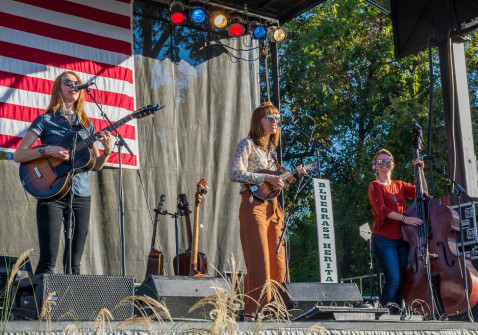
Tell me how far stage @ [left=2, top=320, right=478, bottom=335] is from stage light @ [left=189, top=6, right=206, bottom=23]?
4.44m

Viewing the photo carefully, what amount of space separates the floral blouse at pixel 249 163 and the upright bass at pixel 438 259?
51.9 inches

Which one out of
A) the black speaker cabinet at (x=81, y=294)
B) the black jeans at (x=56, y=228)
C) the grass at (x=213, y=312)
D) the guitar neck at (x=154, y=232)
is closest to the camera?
the grass at (x=213, y=312)

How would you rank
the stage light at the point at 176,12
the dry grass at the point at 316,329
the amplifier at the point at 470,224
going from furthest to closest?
the stage light at the point at 176,12 < the amplifier at the point at 470,224 < the dry grass at the point at 316,329

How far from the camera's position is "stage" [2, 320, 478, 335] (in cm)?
228

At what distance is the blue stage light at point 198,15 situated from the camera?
6700 mm

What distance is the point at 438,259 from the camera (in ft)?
16.7

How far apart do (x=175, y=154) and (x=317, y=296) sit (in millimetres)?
3175

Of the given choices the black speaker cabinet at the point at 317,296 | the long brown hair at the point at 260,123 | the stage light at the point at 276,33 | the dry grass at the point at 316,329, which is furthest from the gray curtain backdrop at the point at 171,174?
the dry grass at the point at 316,329

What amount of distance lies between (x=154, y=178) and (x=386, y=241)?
8.08ft

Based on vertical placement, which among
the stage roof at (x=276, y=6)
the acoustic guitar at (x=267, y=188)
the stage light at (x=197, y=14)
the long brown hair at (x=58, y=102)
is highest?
the stage roof at (x=276, y=6)

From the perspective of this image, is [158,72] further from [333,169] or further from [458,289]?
[333,169]

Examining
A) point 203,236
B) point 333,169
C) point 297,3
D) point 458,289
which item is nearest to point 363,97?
point 333,169

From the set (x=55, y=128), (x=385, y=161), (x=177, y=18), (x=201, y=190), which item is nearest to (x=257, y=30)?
(x=177, y=18)

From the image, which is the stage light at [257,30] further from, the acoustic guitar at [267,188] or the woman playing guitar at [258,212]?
the acoustic guitar at [267,188]
